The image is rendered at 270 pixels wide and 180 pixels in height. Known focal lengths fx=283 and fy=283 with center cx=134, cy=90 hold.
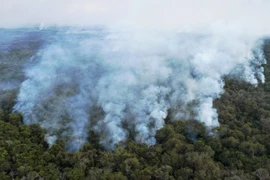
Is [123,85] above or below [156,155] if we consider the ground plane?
above

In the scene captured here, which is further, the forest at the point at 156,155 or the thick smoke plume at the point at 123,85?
the thick smoke plume at the point at 123,85

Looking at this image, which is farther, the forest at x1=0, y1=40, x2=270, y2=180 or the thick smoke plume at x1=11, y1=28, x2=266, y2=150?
the thick smoke plume at x1=11, y1=28, x2=266, y2=150

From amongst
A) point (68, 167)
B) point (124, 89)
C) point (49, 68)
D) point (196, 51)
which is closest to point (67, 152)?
point (68, 167)

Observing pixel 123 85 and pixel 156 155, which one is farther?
pixel 123 85

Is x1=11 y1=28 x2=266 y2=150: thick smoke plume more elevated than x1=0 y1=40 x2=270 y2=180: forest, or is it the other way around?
x1=11 y1=28 x2=266 y2=150: thick smoke plume
